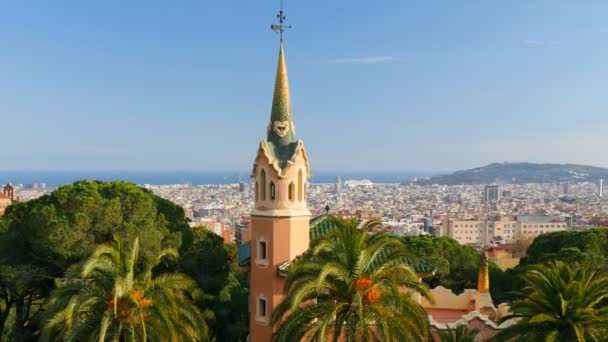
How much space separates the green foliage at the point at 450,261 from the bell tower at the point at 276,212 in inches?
467

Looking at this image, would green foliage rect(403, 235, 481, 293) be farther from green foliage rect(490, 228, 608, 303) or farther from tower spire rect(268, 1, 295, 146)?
tower spire rect(268, 1, 295, 146)

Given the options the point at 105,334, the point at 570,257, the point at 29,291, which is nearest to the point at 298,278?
the point at 105,334

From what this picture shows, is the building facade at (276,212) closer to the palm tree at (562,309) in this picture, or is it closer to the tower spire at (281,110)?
the tower spire at (281,110)

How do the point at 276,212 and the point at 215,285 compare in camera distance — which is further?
the point at 215,285

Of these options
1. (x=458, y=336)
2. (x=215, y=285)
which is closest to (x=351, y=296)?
(x=458, y=336)

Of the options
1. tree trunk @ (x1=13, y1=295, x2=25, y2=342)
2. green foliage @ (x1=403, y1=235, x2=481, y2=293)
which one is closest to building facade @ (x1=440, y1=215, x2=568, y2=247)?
green foliage @ (x1=403, y1=235, x2=481, y2=293)

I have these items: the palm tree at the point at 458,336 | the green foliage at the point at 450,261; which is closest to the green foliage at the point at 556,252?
the green foliage at the point at 450,261

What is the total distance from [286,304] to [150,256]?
20.5 ft

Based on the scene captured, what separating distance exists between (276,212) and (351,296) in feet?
14.7

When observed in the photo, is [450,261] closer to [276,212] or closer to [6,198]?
[276,212]

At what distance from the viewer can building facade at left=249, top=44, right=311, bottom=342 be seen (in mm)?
16297

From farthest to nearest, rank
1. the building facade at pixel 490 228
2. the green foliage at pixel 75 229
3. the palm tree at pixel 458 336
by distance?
the building facade at pixel 490 228
the green foliage at pixel 75 229
the palm tree at pixel 458 336

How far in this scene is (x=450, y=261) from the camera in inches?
1161

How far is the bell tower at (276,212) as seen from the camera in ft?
53.5
